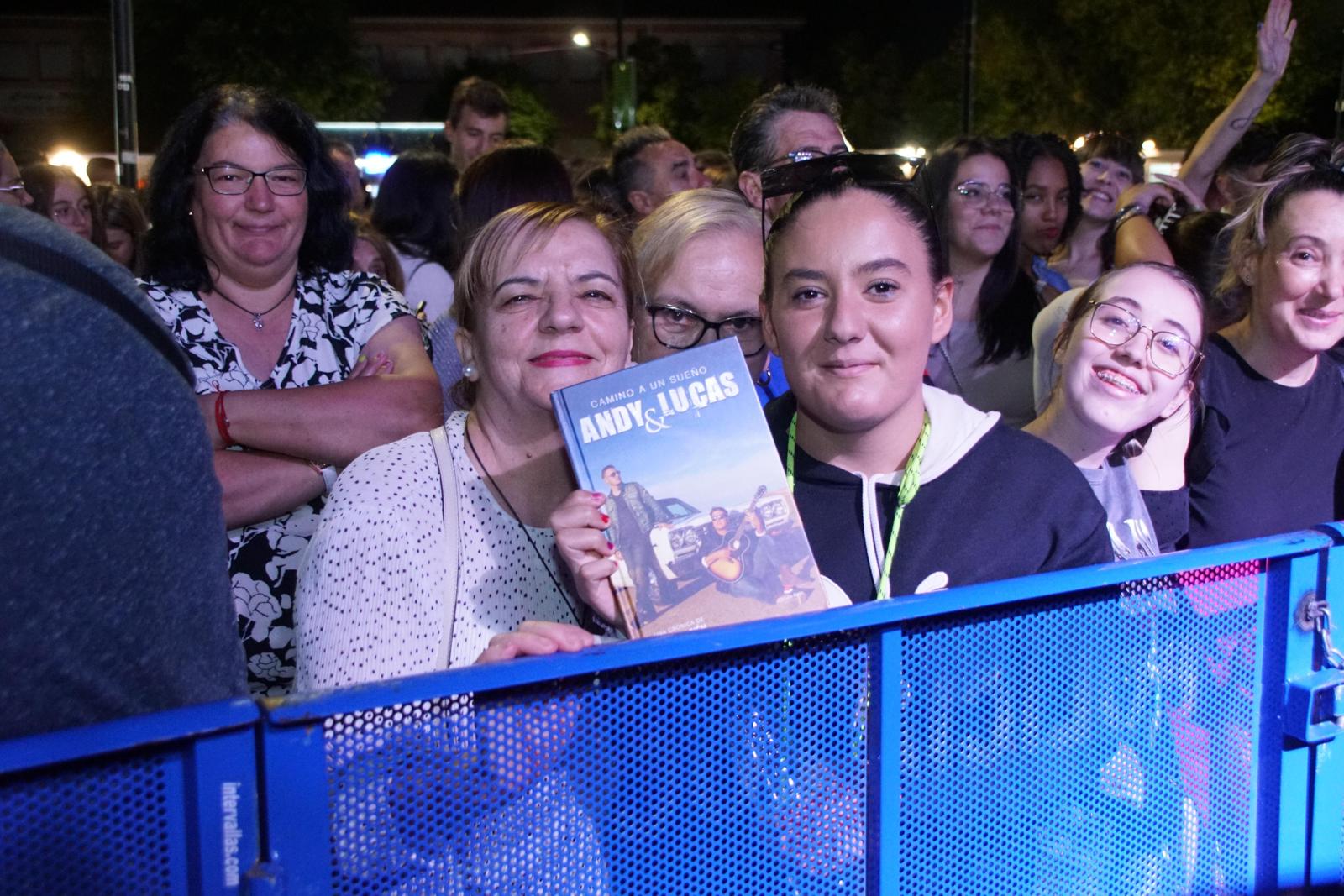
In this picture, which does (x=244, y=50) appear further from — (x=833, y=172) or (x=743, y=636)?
(x=743, y=636)

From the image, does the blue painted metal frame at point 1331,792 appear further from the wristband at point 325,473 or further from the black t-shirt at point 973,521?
the wristband at point 325,473

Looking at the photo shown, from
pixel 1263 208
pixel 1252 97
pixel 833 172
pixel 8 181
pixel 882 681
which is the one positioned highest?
pixel 1252 97

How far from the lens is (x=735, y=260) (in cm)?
300

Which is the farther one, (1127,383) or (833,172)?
(1127,383)

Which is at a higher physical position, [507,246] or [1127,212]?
[1127,212]

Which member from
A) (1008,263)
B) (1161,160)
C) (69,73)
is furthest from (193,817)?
(69,73)

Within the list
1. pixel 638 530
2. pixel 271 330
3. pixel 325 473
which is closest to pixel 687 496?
pixel 638 530

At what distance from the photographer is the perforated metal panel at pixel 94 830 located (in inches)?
47.5

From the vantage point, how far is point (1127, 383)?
2609 mm

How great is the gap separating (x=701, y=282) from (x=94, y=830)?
6.57 ft

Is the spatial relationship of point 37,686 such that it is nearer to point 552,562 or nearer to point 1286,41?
point 552,562

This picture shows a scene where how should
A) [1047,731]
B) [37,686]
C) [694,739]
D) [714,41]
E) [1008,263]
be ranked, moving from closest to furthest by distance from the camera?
[37,686]
[694,739]
[1047,731]
[1008,263]
[714,41]

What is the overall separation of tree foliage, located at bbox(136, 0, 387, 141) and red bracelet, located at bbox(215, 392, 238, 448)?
36.4m

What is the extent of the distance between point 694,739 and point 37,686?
75 centimetres
